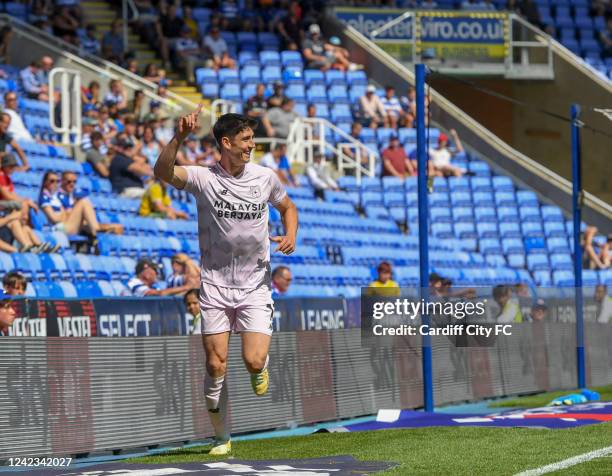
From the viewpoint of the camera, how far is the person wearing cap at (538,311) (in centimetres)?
1662

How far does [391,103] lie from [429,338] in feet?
50.1

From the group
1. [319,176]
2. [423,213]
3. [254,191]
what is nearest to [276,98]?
[319,176]

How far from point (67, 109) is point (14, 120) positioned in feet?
4.11

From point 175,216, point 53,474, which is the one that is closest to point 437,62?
point 175,216

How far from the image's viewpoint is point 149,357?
1086 cm

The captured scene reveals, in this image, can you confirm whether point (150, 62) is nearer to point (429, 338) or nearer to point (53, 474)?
point (429, 338)

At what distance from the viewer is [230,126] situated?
9055 millimetres

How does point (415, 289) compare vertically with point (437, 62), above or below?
below

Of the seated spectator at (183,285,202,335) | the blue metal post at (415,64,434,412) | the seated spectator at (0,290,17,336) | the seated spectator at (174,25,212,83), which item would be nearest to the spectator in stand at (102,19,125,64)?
the seated spectator at (174,25,212,83)

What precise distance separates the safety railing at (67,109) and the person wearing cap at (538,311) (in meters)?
6.82

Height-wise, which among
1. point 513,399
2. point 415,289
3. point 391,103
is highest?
point 391,103

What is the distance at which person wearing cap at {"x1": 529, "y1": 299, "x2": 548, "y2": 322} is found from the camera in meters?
16.6

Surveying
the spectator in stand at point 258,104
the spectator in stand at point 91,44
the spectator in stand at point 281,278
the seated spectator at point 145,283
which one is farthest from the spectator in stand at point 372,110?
the seated spectator at point 145,283

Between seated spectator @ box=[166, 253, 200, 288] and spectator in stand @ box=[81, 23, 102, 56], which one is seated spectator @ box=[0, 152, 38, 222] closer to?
seated spectator @ box=[166, 253, 200, 288]
